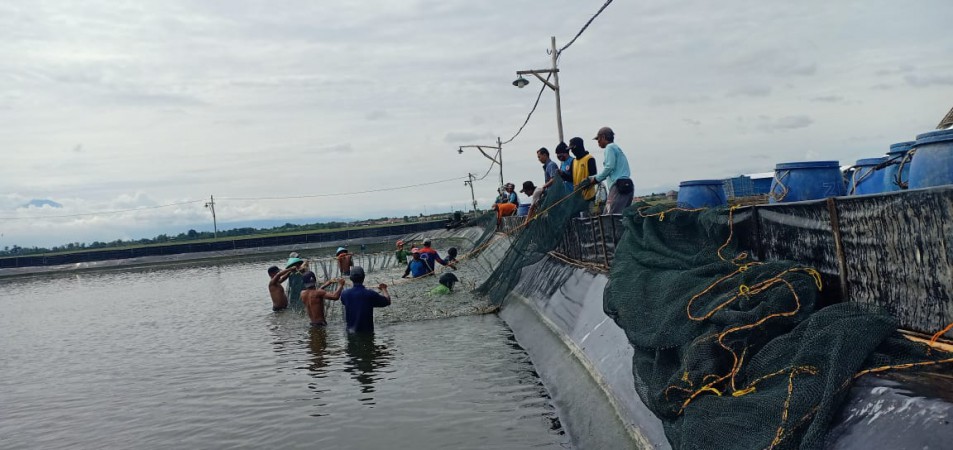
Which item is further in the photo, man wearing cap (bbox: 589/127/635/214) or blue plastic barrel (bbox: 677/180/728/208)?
man wearing cap (bbox: 589/127/635/214)

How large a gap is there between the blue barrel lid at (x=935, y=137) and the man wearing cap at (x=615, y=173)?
6446 mm

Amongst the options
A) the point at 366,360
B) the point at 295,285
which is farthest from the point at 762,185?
the point at 295,285

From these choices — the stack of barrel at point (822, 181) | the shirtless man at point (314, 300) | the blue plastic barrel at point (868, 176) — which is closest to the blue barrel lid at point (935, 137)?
the stack of barrel at point (822, 181)

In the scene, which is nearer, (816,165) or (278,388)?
(816,165)

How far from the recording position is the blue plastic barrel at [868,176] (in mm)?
7977

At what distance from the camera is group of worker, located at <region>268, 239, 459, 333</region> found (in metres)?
14.6

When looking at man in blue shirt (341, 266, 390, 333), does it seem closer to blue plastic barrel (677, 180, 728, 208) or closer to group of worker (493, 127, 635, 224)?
group of worker (493, 127, 635, 224)

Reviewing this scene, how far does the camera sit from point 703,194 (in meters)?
9.79

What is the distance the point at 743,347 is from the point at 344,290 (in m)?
12.0

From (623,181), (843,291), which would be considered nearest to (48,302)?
(623,181)

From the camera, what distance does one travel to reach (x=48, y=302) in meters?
34.5

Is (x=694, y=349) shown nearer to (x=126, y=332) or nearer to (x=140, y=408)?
(x=140, y=408)

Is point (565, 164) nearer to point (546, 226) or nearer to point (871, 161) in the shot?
point (546, 226)

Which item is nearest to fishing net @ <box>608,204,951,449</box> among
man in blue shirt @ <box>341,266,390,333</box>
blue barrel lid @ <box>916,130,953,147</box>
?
blue barrel lid @ <box>916,130,953,147</box>
